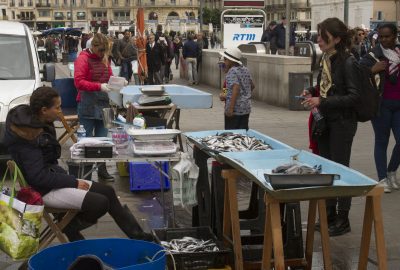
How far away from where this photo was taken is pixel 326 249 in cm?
518

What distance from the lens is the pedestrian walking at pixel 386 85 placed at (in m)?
7.82

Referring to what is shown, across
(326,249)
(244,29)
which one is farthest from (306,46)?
(326,249)

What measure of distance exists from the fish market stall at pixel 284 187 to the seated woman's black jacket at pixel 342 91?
0.67m

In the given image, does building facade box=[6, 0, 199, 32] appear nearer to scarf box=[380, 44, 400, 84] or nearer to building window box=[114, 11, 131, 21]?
building window box=[114, 11, 131, 21]

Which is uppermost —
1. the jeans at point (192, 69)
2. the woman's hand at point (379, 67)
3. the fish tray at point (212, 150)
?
the woman's hand at point (379, 67)

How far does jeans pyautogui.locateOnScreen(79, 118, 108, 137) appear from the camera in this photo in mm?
9156

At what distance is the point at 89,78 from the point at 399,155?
152 inches

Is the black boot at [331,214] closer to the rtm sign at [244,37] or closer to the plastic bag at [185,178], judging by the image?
the plastic bag at [185,178]

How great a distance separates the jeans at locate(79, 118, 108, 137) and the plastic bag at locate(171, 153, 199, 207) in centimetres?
299

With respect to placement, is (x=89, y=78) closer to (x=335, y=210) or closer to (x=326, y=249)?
(x=335, y=210)

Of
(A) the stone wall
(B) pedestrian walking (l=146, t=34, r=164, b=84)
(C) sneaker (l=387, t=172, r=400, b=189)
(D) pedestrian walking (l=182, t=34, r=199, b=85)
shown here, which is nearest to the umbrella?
(A) the stone wall

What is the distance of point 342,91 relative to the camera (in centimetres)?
628

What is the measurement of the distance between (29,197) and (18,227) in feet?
0.98

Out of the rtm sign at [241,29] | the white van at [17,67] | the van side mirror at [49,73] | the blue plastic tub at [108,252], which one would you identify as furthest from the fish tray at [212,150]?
the rtm sign at [241,29]
